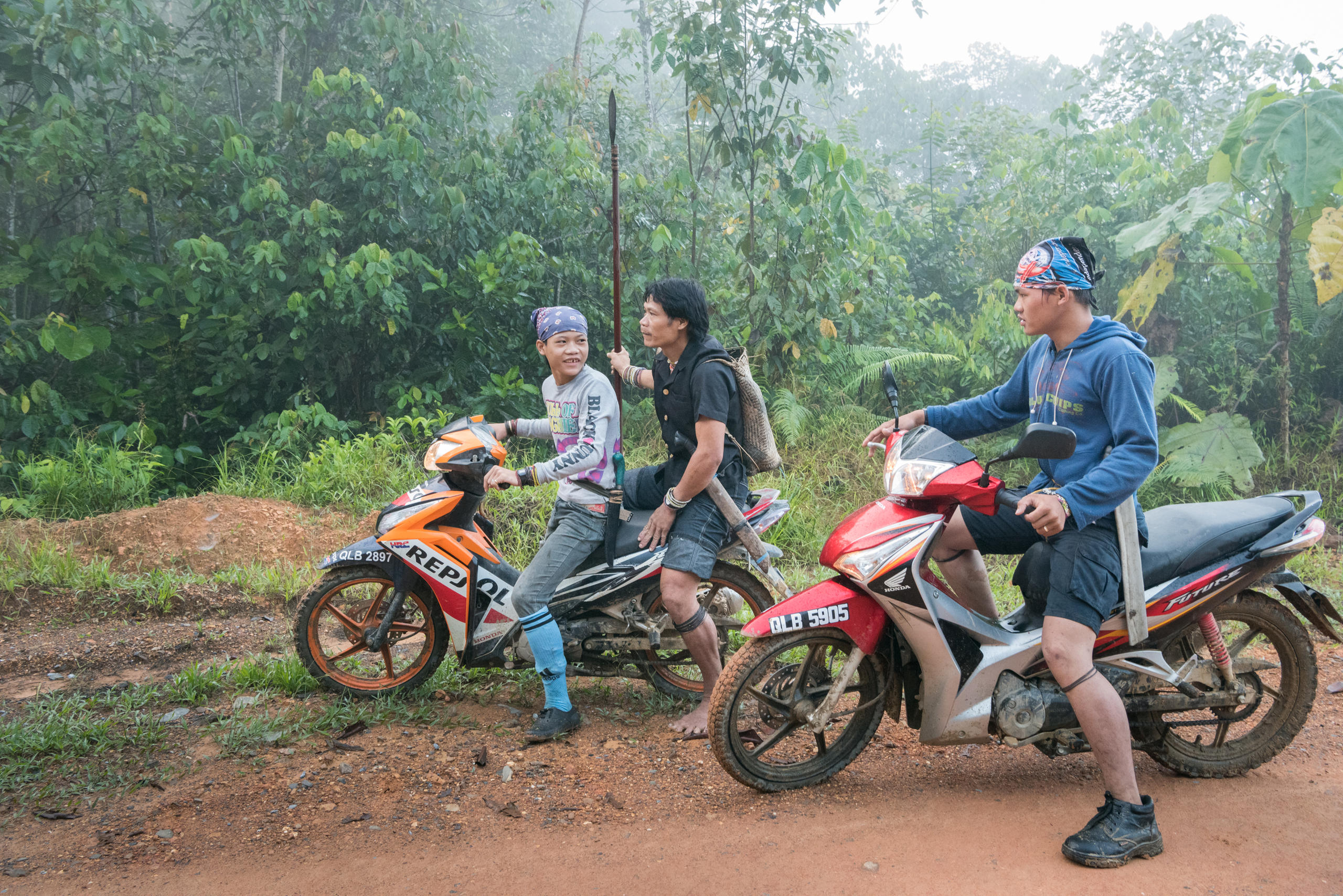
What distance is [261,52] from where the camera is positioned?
898 cm

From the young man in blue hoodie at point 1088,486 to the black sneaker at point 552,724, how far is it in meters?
1.70

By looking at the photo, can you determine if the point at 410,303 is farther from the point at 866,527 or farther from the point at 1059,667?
the point at 1059,667

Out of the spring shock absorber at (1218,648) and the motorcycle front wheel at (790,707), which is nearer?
the motorcycle front wheel at (790,707)

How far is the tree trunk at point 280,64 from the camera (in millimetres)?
8773

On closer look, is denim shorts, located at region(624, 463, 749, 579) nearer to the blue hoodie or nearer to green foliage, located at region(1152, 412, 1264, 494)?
the blue hoodie

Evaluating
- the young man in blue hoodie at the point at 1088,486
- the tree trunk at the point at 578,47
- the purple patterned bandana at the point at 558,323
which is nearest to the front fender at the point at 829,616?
the young man in blue hoodie at the point at 1088,486

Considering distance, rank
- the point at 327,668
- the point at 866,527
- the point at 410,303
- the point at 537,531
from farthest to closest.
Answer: the point at 410,303 → the point at 537,531 → the point at 327,668 → the point at 866,527

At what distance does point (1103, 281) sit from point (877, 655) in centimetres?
757

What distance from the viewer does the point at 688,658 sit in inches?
163

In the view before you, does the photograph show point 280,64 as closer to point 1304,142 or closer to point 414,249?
point 414,249

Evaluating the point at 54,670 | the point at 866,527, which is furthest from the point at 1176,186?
the point at 54,670

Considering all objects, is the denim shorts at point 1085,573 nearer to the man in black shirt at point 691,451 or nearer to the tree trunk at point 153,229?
the man in black shirt at point 691,451

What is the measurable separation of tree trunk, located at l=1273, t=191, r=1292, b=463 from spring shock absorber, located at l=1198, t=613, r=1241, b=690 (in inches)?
210

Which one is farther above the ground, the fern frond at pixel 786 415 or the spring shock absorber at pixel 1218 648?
the fern frond at pixel 786 415
